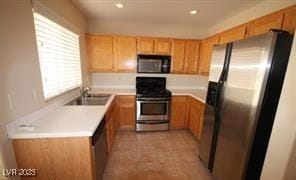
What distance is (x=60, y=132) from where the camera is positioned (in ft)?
3.90

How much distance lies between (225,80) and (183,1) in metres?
1.35

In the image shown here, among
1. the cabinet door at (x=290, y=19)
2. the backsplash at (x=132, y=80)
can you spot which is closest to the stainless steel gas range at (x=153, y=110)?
the backsplash at (x=132, y=80)

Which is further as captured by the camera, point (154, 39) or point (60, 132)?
point (154, 39)

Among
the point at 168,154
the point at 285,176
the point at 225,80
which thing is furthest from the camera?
the point at 168,154

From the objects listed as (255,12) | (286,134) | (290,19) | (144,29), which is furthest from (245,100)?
(144,29)

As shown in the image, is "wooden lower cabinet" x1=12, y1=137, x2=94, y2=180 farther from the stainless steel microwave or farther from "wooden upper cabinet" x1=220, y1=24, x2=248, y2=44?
"wooden upper cabinet" x1=220, y1=24, x2=248, y2=44

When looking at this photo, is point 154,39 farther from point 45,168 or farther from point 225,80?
point 45,168

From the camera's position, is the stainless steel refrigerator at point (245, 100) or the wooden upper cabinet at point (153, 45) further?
the wooden upper cabinet at point (153, 45)

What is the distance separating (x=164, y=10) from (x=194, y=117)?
217 centimetres

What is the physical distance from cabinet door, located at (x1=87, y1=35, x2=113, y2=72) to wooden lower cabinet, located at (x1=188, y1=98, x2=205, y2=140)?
6.49ft

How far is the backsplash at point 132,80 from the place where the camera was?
3.46m

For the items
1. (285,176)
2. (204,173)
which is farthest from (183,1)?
(204,173)

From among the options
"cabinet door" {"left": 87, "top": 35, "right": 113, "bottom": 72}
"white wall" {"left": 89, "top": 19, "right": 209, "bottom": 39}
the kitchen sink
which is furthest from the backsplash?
"white wall" {"left": 89, "top": 19, "right": 209, "bottom": 39}

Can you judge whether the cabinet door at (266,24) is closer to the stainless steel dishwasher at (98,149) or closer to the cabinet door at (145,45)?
the cabinet door at (145,45)
